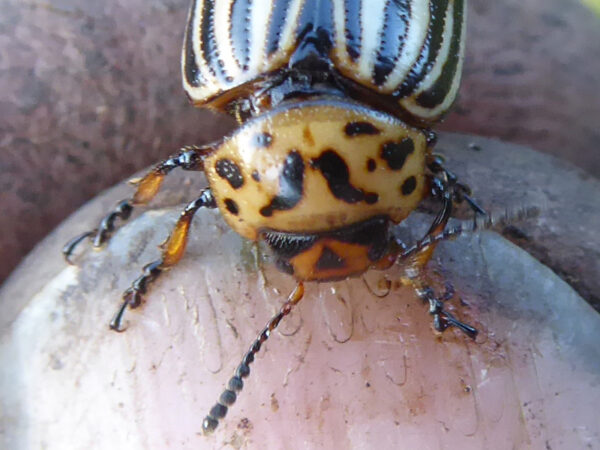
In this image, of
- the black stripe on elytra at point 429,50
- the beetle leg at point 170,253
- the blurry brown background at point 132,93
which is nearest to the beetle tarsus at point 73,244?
the beetle leg at point 170,253

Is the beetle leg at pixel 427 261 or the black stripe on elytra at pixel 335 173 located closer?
the black stripe on elytra at pixel 335 173

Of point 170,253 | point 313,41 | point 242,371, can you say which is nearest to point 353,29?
point 313,41

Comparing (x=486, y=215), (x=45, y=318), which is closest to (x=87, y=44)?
(x=45, y=318)

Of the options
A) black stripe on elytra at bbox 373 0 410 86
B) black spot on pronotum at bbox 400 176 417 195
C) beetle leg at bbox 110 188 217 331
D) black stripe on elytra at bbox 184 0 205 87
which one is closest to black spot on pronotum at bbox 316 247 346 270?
black spot on pronotum at bbox 400 176 417 195

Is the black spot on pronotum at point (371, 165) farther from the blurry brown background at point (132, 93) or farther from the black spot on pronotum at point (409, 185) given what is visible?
the blurry brown background at point (132, 93)

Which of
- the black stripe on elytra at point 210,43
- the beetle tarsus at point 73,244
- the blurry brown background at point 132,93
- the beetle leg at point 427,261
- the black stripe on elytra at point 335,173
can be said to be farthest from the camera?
the blurry brown background at point 132,93

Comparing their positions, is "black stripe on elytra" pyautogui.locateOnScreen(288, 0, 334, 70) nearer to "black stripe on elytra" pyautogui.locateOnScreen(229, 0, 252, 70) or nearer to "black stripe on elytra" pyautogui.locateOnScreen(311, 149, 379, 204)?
"black stripe on elytra" pyautogui.locateOnScreen(229, 0, 252, 70)

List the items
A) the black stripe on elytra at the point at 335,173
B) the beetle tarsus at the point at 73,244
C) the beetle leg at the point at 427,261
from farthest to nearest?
1. the beetle tarsus at the point at 73,244
2. the beetle leg at the point at 427,261
3. the black stripe on elytra at the point at 335,173

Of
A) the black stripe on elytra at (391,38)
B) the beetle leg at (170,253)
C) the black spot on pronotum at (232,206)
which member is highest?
the black stripe on elytra at (391,38)

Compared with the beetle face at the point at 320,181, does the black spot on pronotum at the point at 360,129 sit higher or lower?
higher
